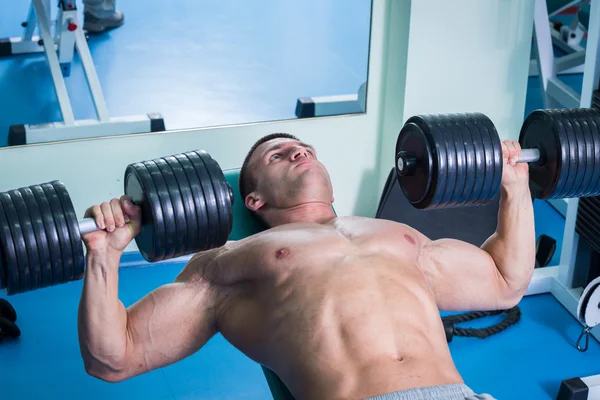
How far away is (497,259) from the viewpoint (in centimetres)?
232

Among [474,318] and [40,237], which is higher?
[40,237]

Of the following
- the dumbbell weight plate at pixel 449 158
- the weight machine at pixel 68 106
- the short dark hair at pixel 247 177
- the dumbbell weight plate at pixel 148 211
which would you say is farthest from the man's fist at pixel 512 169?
the weight machine at pixel 68 106

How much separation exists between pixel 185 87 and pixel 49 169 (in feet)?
3.03

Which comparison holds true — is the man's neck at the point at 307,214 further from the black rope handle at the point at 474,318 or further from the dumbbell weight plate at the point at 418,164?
the black rope handle at the point at 474,318

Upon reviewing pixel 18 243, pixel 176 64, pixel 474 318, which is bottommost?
pixel 474 318

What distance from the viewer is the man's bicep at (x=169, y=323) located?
2.03 metres

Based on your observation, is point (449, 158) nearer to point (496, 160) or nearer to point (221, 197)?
point (496, 160)

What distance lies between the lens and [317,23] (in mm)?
4246

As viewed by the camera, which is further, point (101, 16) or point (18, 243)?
point (101, 16)

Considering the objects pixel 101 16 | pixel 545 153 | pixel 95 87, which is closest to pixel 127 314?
pixel 545 153

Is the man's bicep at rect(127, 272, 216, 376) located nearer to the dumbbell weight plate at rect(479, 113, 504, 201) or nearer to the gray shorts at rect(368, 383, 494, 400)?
the gray shorts at rect(368, 383, 494, 400)

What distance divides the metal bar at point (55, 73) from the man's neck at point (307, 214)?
1450mm

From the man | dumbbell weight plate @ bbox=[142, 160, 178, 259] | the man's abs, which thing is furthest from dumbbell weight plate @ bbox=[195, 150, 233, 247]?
the man

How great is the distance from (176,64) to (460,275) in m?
2.42
